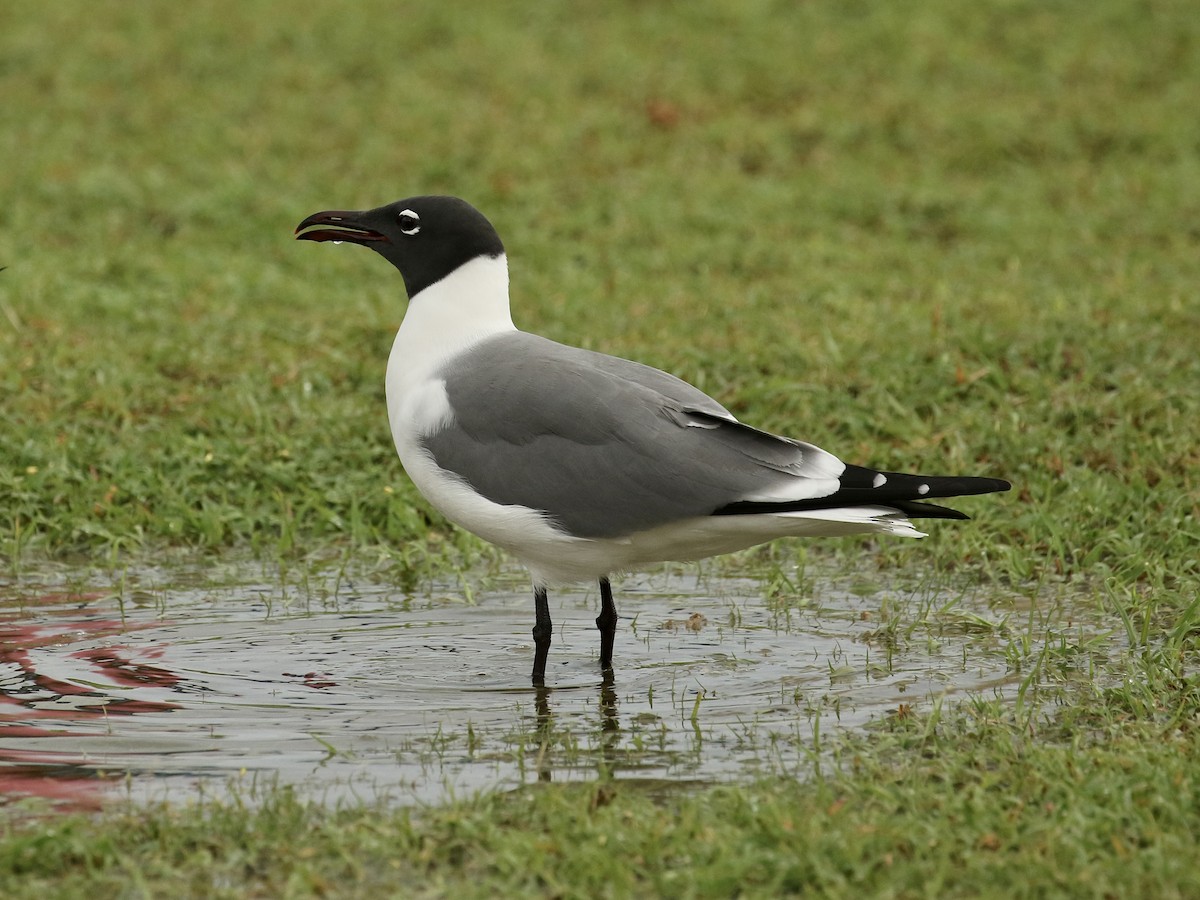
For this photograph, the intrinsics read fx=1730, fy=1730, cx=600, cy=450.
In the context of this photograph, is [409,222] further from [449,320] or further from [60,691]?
[60,691]

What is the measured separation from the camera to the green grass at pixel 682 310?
3713 millimetres

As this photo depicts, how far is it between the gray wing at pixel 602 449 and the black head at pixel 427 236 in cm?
46

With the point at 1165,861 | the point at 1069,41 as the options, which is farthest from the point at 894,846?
A: the point at 1069,41

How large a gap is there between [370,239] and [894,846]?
2874mm

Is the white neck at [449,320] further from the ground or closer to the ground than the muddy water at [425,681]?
further from the ground

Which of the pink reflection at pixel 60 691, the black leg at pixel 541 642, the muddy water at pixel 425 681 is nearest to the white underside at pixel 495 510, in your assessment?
the black leg at pixel 541 642

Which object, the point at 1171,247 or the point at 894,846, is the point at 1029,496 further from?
the point at 1171,247

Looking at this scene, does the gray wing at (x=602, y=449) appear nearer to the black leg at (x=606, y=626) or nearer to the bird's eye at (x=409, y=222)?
the black leg at (x=606, y=626)

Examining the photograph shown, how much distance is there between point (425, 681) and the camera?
16.6ft

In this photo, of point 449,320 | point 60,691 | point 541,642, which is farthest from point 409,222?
point 60,691

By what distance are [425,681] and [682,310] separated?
162 inches

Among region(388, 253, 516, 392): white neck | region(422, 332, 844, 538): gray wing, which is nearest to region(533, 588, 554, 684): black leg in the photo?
region(422, 332, 844, 538): gray wing

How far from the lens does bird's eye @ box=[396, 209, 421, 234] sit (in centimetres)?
554

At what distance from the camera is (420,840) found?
3.69m
